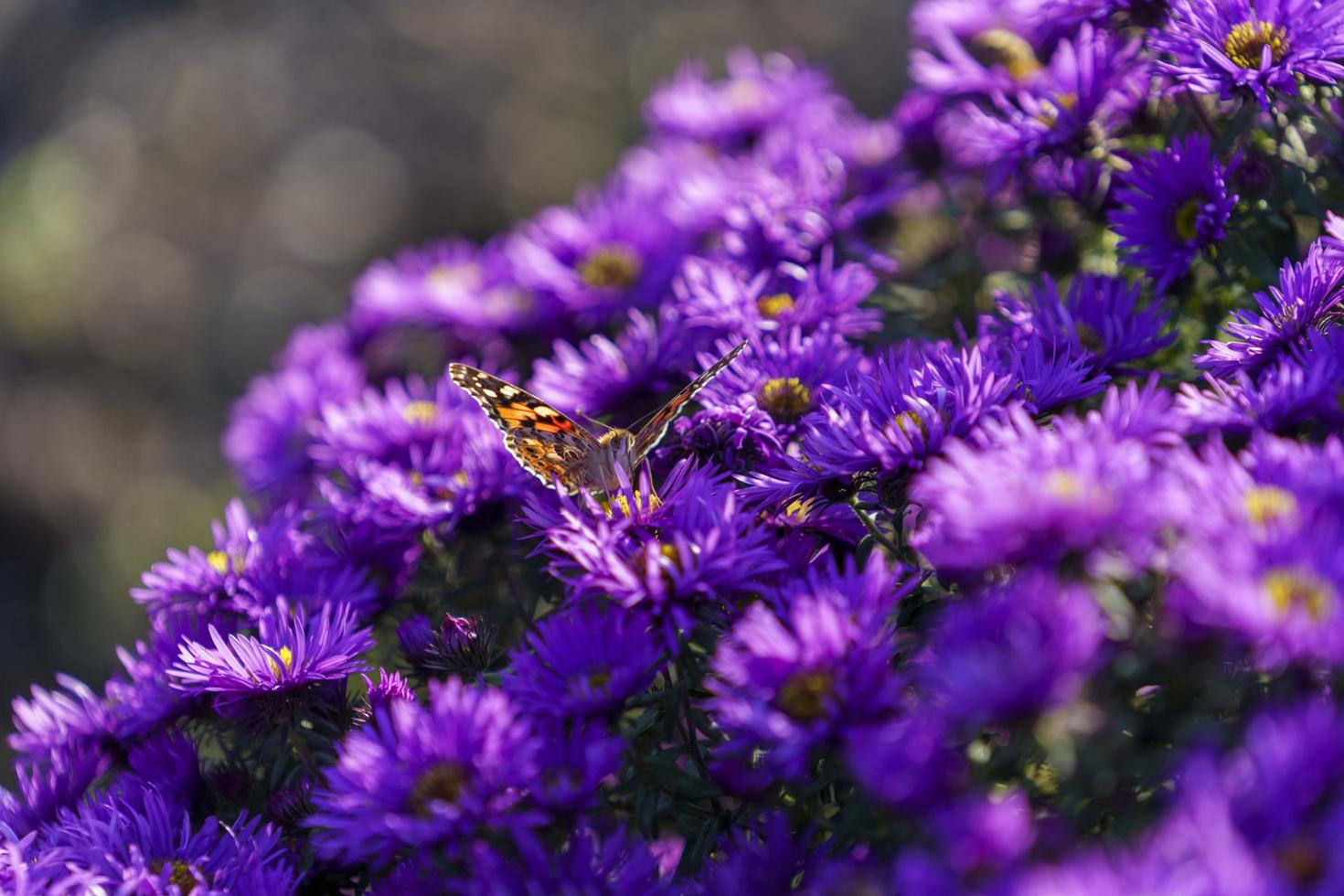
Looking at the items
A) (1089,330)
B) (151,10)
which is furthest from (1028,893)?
(151,10)

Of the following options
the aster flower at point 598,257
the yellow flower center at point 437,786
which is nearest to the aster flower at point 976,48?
the aster flower at point 598,257

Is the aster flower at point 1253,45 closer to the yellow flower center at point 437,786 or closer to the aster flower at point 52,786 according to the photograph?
the yellow flower center at point 437,786

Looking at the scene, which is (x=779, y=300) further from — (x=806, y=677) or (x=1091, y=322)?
(x=806, y=677)

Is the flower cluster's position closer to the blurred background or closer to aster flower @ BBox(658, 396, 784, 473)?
aster flower @ BBox(658, 396, 784, 473)

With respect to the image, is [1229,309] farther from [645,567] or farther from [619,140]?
[619,140]

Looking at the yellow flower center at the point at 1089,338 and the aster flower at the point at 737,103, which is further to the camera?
the aster flower at the point at 737,103

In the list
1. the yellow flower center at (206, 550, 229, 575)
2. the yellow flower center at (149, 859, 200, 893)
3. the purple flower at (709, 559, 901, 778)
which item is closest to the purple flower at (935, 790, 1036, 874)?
the purple flower at (709, 559, 901, 778)
